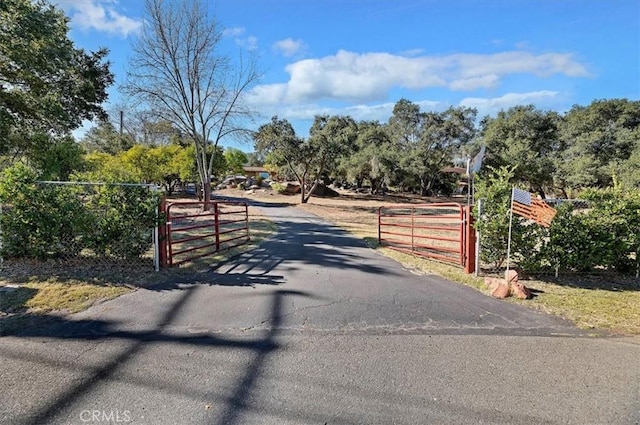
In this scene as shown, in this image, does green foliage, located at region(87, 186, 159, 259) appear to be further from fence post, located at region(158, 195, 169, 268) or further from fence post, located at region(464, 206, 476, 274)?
fence post, located at region(464, 206, 476, 274)

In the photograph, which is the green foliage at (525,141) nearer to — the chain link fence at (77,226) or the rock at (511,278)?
the rock at (511,278)

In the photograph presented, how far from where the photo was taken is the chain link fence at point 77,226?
5440 mm

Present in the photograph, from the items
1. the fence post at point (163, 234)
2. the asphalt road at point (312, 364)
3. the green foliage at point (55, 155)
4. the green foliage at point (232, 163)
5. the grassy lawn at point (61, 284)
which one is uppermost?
the green foliage at point (232, 163)

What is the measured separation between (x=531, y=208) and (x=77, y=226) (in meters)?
7.27

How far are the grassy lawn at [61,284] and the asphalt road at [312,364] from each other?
0.39 meters

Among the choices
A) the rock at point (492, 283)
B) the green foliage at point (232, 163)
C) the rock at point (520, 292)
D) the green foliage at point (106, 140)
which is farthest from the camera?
the green foliage at point (232, 163)

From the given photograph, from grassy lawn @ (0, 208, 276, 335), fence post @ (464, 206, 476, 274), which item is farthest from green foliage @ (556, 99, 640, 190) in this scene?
grassy lawn @ (0, 208, 276, 335)

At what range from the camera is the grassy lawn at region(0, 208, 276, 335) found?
3.90 meters

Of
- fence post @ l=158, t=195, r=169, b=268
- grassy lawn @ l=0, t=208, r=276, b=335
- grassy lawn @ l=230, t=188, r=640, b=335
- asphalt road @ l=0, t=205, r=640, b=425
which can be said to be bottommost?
grassy lawn @ l=230, t=188, r=640, b=335

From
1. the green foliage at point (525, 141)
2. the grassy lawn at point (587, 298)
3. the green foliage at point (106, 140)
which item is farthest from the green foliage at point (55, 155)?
the green foliage at point (525, 141)

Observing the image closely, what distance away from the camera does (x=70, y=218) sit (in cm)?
549

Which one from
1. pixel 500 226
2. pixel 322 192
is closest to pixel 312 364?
pixel 500 226

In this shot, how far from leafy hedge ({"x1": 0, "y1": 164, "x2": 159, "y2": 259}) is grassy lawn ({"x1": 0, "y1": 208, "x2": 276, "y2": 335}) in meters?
0.29

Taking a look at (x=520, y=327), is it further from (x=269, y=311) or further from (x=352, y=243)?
(x=352, y=243)
